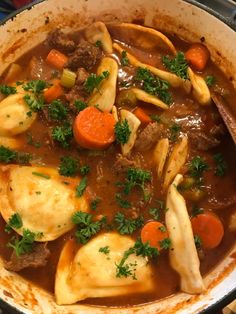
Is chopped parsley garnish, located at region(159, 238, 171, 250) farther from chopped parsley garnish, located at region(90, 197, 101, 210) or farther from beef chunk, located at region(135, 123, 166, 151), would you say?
beef chunk, located at region(135, 123, 166, 151)

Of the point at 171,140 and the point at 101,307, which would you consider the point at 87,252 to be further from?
the point at 171,140

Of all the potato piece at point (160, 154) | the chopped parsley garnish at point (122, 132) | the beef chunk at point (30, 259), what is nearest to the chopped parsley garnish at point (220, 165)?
the potato piece at point (160, 154)

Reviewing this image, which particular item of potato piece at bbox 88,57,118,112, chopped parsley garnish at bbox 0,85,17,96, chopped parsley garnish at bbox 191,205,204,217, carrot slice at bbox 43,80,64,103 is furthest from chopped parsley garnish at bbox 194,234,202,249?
chopped parsley garnish at bbox 0,85,17,96

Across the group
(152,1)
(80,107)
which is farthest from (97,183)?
(152,1)

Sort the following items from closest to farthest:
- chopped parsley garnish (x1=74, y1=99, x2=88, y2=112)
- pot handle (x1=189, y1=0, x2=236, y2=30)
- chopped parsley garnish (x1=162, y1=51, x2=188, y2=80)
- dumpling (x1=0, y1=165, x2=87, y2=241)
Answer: dumpling (x1=0, y1=165, x2=87, y2=241)
chopped parsley garnish (x1=74, y1=99, x2=88, y2=112)
chopped parsley garnish (x1=162, y1=51, x2=188, y2=80)
pot handle (x1=189, y1=0, x2=236, y2=30)

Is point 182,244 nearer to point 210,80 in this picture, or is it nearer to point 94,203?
point 94,203

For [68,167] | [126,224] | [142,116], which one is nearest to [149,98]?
[142,116]
